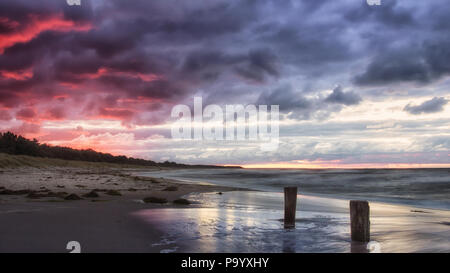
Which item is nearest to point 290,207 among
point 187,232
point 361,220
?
point 361,220

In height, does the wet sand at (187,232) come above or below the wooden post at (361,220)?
below

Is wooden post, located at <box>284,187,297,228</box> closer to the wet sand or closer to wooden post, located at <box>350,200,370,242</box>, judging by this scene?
the wet sand

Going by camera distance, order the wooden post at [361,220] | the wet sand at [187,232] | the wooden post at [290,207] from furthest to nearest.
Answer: the wooden post at [290,207], the wooden post at [361,220], the wet sand at [187,232]

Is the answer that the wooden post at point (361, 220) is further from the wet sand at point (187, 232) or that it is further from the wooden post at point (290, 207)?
the wooden post at point (290, 207)

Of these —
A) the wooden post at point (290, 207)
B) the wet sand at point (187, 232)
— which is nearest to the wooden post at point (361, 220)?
the wet sand at point (187, 232)

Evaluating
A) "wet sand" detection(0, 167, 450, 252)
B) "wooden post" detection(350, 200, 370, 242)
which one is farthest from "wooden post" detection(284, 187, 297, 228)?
"wooden post" detection(350, 200, 370, 242)

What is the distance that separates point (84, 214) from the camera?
1168cm

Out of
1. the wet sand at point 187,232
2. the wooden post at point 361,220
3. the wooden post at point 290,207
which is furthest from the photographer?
the wooden post at point 290,207

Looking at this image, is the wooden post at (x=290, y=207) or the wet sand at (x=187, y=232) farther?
the wooden post at (x=290, y=207)

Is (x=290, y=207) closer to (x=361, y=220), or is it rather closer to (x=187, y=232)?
(x=361, y=220)

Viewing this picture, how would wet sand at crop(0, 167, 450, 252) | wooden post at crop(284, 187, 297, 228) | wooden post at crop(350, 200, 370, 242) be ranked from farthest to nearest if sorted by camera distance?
wooden post at crop(284, 187, 297, 228)
wooden post at crop(350, 200, 370, 242)
wet sand at crop(0, 167, 450, 252)
